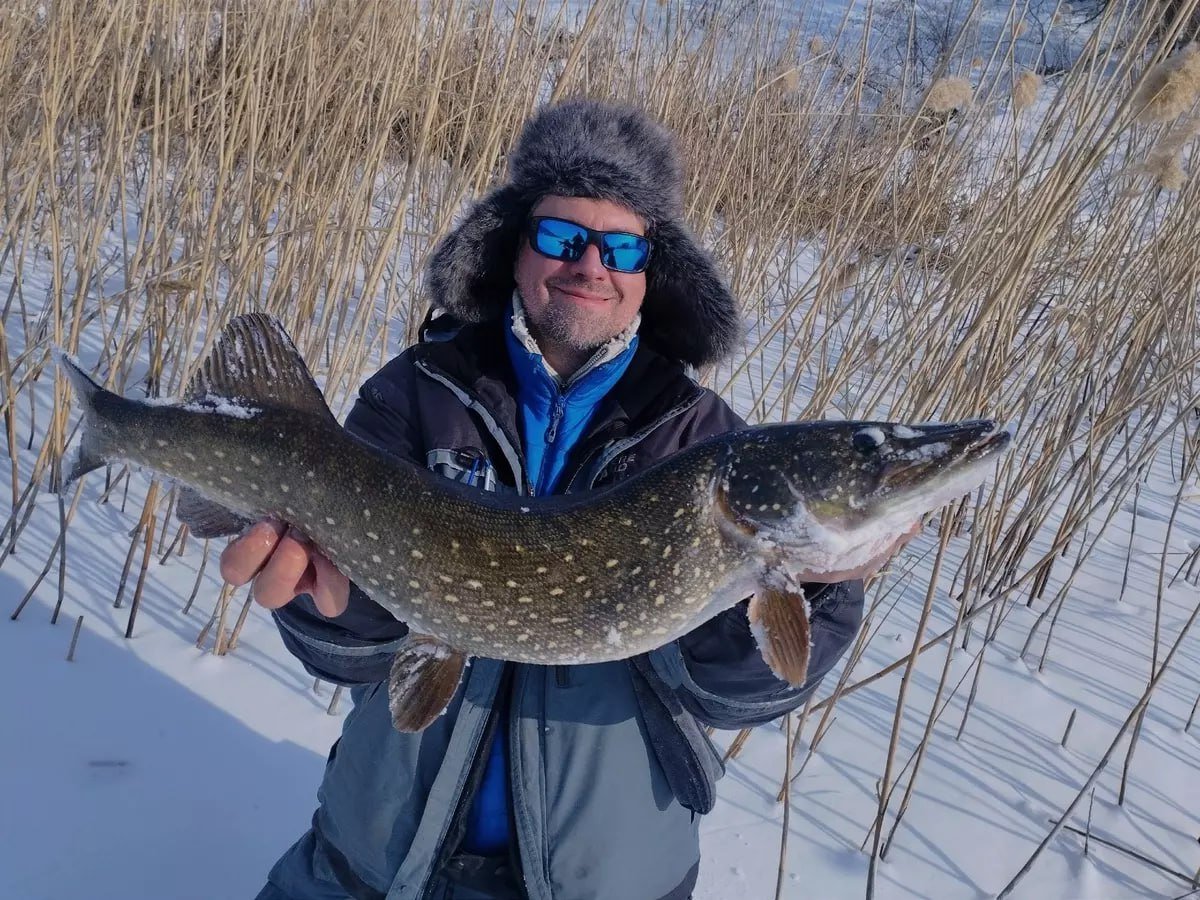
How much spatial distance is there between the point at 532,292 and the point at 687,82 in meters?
1.95

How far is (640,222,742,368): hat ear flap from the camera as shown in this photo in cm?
163

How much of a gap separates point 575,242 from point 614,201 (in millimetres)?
137

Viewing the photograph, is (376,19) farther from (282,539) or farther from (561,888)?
(561,888)

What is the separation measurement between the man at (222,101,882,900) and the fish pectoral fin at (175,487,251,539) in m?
0.09

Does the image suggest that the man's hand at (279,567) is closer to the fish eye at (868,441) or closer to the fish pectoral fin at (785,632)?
the fish pectoral fin at (785,632)

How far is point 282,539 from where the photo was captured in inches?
47.8

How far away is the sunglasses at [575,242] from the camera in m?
1.53

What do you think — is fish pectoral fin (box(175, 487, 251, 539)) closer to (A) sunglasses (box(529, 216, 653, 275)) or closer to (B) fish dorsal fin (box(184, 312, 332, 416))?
(B) fish dorsal fin (box(184, 312, 332, 416))

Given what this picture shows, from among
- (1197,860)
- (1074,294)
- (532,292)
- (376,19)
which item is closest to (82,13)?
(376,19)

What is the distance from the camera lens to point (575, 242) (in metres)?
1.53

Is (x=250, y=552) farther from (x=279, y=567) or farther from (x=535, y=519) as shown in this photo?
(x=535, y=519)

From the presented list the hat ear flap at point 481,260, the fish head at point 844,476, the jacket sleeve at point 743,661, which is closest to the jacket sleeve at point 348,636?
the hat ear flap at point 481,260

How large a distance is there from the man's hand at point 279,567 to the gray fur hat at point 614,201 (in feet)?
1.93

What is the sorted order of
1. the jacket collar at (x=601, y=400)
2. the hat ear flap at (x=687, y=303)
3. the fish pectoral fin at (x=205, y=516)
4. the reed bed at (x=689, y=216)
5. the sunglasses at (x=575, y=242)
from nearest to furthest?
the fish pectoral fin at (x=205, y=516) → the jacket collar at (x=601, y=400) → the sunglasses at (x=575, y=242) → the hat ear flap at (x=687, y=303) → the reed bed at (x=689, y=216)
